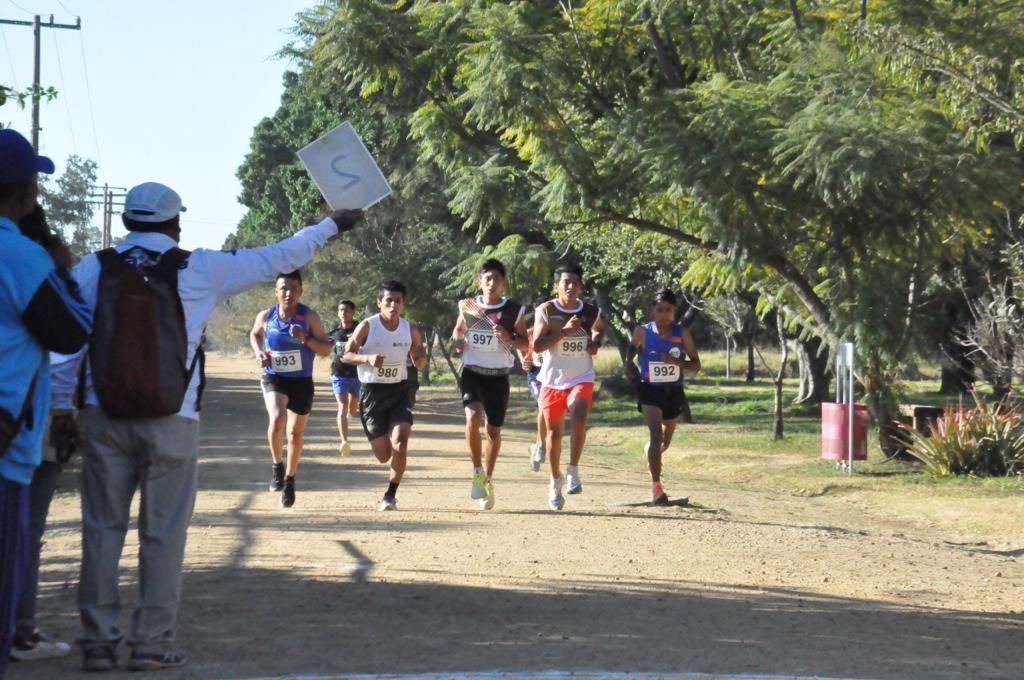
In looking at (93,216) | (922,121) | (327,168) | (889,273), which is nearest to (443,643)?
(327,168)

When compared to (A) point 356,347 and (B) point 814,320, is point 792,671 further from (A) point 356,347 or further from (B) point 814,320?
(B) point 814,320

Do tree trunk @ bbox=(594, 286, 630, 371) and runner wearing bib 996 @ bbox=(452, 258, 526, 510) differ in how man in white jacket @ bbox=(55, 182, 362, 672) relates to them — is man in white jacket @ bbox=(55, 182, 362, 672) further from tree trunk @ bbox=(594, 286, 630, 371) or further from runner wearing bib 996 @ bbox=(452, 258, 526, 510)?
tree trunk @ bbox=(594, 286, 630, 371)

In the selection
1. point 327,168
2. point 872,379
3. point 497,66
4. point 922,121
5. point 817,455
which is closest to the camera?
point 327,168

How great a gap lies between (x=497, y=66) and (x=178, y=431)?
11.4 metres

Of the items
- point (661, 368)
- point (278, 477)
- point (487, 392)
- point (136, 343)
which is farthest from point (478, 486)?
point (136, 343)

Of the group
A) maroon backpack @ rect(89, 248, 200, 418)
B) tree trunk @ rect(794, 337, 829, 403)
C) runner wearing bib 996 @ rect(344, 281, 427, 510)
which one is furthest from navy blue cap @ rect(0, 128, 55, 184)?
tree trunk @ rect(794, 337, 829, 403)

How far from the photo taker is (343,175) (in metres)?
7.07

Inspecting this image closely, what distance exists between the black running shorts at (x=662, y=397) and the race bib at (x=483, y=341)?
146 centimetres

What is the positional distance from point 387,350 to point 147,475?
6673 millimetres

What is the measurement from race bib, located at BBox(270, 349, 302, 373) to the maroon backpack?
22.5 ft

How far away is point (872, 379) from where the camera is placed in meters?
19.2

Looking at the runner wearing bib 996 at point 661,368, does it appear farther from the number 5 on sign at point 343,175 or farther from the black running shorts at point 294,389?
the number 5 on sign at point 343,175

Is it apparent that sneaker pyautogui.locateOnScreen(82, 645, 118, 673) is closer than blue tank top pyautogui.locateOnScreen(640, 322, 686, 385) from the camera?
Yes

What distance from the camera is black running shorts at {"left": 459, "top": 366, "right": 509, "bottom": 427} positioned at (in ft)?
43.2
